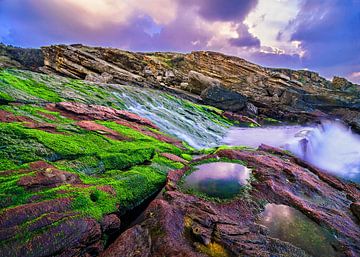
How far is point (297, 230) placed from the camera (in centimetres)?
627

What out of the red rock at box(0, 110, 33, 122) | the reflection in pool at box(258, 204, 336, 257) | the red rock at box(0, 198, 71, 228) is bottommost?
the red rock at box(0, 198, 71, 228)

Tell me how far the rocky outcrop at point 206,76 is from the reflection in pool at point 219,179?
1086 inches

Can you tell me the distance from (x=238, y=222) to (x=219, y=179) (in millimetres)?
2478

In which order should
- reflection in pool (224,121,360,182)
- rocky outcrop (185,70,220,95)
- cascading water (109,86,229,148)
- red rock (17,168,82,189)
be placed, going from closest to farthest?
red rock (17,168,82,189), reflection in pool (224,121,360,182), cascading water (109,86,229,148), rocky outcrop (185,70,220,95)

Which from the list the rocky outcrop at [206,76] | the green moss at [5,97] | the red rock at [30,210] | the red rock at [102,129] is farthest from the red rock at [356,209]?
the rocky outcrop at [206,76]

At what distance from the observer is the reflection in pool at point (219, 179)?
7.69 meters

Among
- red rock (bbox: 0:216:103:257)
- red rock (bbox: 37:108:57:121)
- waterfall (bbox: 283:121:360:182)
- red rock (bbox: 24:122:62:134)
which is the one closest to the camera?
red rock (bbox: 0:216:103:257)

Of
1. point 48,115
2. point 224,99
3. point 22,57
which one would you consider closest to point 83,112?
point 48,115

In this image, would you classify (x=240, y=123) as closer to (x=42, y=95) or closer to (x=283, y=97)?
(x=283, y=97)

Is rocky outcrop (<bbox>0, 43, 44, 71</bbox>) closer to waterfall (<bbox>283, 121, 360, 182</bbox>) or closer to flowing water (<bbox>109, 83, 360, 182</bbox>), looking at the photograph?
flowing water (<bbox>109, 83, 360, 182</bbox>)

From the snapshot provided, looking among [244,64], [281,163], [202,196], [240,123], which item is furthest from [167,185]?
[244,64]

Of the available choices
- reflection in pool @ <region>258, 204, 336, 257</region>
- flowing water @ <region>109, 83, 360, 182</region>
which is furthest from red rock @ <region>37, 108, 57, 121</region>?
reflection in pool @ <region>258, 204, 336, 257</region>

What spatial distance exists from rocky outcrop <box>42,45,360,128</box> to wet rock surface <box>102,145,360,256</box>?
2954 cm

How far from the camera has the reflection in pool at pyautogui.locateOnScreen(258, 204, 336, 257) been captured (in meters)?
5.78
